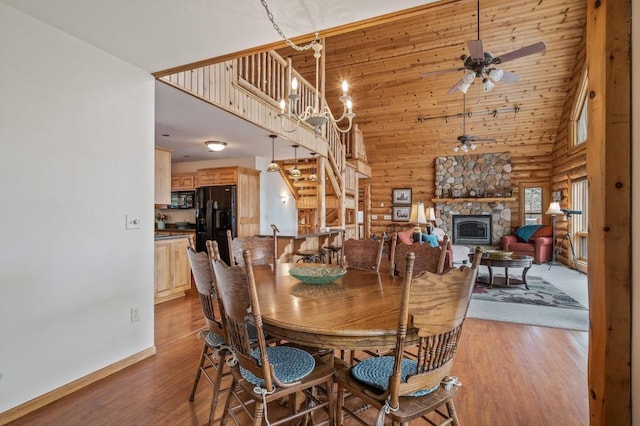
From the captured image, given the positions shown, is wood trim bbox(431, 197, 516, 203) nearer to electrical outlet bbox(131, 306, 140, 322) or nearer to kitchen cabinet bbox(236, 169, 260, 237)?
kitchen cabinet bbox(236, 169, 260, 237)

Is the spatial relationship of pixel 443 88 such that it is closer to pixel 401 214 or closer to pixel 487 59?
pixel 401 214

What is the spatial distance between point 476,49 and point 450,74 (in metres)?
3.86

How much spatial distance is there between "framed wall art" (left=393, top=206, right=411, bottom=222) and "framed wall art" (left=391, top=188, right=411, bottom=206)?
158 mm

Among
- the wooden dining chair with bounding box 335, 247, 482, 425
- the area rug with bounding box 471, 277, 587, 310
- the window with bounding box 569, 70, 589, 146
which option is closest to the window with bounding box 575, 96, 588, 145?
the window with bounding box 569, 70, 589, 146

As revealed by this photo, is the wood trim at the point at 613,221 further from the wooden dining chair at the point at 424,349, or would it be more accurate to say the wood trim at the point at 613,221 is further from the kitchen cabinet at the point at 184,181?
the kitchen cabinet at the point at 184,181

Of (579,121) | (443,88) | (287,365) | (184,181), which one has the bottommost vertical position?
(287,365)

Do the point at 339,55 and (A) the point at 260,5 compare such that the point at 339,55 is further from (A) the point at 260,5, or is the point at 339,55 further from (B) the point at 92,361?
(B) the point at 92,361

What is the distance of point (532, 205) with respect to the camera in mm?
8930

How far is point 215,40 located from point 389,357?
89.3 inches

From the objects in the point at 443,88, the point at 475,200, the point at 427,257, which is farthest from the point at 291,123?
the point at 475,200

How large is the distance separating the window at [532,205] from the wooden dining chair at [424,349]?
9.10m

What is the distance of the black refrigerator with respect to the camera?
6375 millimetres

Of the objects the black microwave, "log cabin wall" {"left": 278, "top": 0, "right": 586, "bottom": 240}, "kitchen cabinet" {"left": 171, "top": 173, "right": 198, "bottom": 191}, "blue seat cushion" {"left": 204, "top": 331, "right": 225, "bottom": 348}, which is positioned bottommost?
"blue seat cushion" {"left": 204, "top": 331, "right": 225, "bottom": 348}

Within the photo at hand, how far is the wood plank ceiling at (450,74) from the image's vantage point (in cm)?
619
